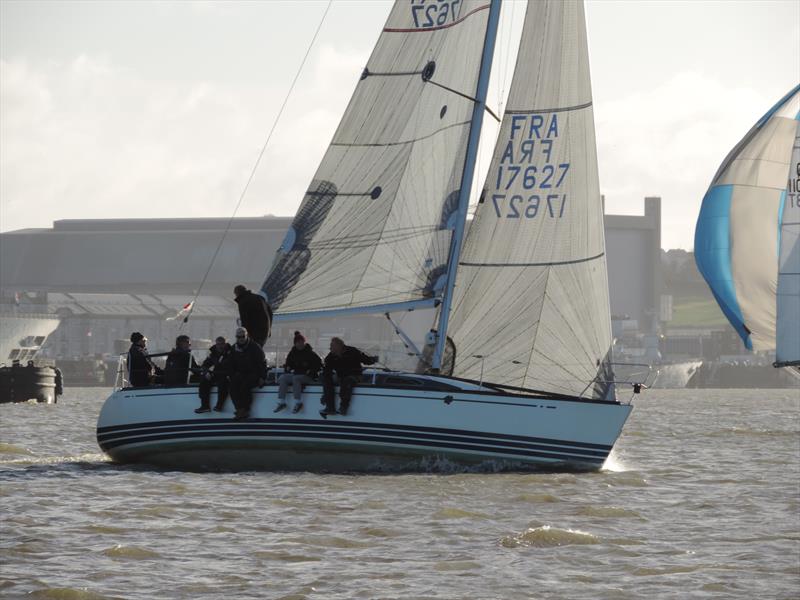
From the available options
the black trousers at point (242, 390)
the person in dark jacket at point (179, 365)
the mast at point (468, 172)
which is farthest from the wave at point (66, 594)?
the mast at point (468, 172)

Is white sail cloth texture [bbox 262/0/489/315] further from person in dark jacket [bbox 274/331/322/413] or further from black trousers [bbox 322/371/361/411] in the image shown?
black trousers [bbox 322/371/361/411]

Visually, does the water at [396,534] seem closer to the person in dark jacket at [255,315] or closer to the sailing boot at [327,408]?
the sailing boot at [327,408]

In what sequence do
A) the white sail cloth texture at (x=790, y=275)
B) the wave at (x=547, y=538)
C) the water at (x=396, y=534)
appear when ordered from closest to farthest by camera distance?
the water at (x=396, y=534), the wave at (x=547, y=538), the white sail cloth texture at (x=790, y=275)

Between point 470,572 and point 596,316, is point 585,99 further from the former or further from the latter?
point 470,572

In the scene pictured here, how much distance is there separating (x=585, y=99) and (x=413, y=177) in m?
2.95

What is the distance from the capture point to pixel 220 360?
2130 centimetres

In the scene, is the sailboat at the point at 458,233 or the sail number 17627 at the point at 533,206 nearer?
the sailboat at the point at 458,233

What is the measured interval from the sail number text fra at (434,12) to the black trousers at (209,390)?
6.39 meters

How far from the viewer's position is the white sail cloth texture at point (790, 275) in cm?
3338

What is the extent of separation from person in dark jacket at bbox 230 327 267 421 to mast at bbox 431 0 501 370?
2.76 metres

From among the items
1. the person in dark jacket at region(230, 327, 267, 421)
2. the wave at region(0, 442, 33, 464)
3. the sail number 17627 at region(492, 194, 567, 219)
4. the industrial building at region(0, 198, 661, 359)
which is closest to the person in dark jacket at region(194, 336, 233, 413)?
the person in dark jacket at region(230, 327, 267, 421)

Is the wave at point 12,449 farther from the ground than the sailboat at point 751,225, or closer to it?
closer to it

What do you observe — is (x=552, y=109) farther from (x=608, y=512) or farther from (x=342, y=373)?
(x=608, y=512)

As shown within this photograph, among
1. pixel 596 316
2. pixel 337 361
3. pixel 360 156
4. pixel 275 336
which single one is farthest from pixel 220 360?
pixel 275 336
